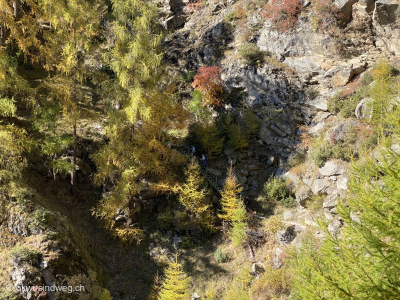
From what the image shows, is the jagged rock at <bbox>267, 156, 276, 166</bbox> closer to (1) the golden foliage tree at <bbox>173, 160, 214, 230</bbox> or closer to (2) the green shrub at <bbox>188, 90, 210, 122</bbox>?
(2) the green shrub at <bbox>188, 90, 210, 122</bbox>

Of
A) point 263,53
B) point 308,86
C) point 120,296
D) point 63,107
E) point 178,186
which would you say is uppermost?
point 63,107

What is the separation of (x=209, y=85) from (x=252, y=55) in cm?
443

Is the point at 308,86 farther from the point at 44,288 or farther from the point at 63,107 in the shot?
the point at 44,288

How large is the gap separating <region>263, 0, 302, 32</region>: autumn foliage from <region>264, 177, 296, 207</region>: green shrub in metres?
12.4

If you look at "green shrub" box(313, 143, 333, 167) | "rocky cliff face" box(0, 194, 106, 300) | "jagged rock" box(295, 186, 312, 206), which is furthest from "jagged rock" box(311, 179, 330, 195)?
"rocky cliff face" box(0, 194, 106, 300)

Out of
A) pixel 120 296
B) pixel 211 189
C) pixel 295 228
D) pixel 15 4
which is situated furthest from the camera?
pixel 211 189

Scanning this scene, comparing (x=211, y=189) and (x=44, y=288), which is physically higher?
(x=44, y=288)

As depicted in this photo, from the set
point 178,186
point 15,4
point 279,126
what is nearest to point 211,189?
point 178,186

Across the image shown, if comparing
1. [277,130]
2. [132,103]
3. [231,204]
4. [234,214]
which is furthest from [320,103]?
[132,103]

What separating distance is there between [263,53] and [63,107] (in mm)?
15234

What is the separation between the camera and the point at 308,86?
17938mm

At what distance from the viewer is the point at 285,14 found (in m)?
20.0

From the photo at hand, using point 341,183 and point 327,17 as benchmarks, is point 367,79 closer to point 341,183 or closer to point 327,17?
point 327,17

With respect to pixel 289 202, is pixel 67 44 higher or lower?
higher
